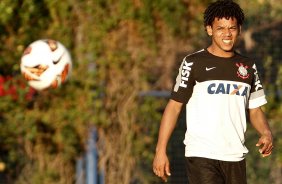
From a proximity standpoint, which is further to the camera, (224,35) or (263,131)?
(263,131)

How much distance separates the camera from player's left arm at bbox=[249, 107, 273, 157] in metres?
4.89

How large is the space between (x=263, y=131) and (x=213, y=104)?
440 mm

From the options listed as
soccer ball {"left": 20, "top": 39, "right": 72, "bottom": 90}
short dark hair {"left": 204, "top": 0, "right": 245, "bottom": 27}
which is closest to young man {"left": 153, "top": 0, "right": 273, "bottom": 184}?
short dark hair {"left": 204, "top": 0, "right": 245, "bottom": 27}

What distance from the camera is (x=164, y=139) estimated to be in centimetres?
471

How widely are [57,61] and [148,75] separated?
143 centimetres

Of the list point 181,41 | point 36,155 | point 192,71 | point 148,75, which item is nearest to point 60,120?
point 36,155

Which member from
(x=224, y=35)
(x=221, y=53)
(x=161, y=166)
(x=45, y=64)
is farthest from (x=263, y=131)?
(x=45, y=64)

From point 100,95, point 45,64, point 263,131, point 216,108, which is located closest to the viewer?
point 216,108

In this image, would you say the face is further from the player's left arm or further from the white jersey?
the player's left arm

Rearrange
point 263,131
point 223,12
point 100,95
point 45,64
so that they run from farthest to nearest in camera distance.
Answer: point 100,95 → point 45,64 → point 263,131 → point 223,12

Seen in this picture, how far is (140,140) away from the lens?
8.20m

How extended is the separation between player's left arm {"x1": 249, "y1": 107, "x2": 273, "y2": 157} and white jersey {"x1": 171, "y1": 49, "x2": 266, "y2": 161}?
133 mm

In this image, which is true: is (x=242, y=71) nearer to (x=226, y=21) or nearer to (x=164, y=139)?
(x=226, y=21)

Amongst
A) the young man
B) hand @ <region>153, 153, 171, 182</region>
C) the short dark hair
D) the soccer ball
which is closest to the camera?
hand @ <region>153, 153, 171, 182</region>
